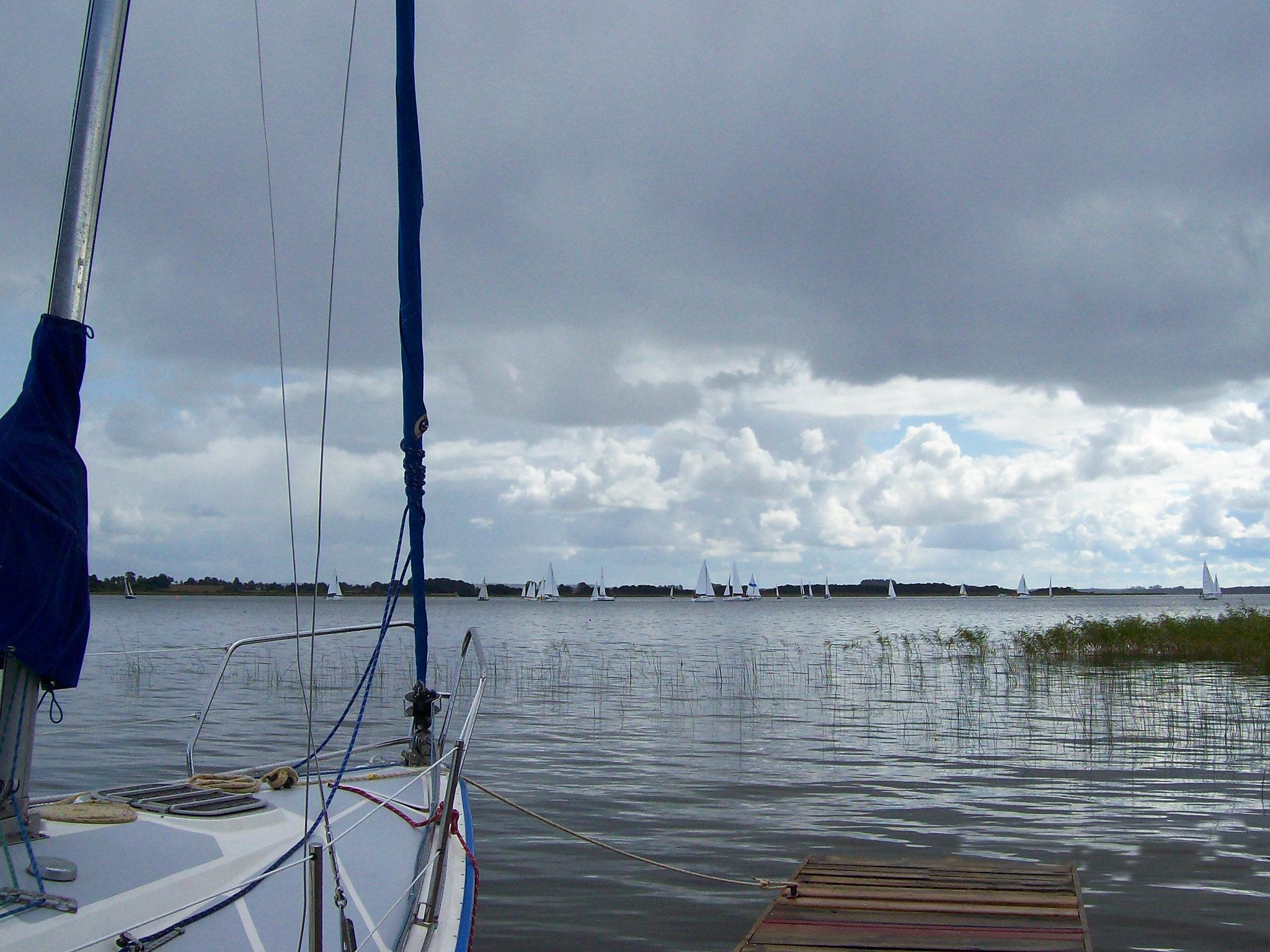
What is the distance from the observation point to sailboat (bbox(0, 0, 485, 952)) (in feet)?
15.1

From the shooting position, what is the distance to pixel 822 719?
22828 mm

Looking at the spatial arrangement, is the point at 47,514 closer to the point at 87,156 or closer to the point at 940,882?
the point at 87,156

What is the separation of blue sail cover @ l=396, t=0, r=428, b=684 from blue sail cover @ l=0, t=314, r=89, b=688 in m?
1.79

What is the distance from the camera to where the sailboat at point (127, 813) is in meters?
4.59

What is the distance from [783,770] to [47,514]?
13743 millimetres

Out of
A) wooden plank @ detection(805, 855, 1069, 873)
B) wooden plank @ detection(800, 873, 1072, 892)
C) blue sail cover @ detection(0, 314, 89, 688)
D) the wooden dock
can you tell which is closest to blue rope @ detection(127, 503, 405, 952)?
blue sail cover @ detection(0, 314, 89, 688)

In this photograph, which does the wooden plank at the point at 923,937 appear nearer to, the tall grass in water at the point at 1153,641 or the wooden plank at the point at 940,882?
the wooden plank at the point at 940,882

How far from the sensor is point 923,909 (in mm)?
8195

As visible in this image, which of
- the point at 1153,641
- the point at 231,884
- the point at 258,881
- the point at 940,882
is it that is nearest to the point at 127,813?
the point at 231,884

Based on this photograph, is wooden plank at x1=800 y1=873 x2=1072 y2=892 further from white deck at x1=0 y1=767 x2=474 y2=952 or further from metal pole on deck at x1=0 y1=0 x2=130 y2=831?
metal pole on deck at x1=0 y1=0 x2=130 y2=831

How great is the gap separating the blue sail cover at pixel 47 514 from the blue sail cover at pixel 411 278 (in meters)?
1.79

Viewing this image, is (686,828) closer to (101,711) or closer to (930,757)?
(930,757)

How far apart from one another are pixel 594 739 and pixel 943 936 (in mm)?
13023

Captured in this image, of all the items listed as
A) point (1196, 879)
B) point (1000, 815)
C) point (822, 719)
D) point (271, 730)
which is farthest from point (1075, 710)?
point (271, 730)
